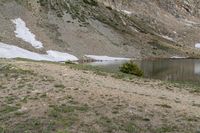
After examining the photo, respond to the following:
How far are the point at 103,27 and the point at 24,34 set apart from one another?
91.8ft

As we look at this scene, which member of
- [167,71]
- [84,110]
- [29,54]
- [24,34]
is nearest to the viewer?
[84,110]

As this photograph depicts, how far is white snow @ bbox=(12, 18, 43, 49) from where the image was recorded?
3223 inches

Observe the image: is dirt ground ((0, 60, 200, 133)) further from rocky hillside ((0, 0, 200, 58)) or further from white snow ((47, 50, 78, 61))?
rocky hillside ((0, 0, 200, 58))

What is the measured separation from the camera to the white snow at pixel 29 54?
221 ft

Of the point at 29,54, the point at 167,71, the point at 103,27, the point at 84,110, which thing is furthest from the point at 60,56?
the point at 84,110

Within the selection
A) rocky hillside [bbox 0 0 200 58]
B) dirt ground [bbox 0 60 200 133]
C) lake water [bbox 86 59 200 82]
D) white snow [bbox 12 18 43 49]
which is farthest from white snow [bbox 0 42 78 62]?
dirt ground [bbox 0 60 200 133]

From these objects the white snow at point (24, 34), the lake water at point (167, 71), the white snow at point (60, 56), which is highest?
the white snow at point (24, 34)

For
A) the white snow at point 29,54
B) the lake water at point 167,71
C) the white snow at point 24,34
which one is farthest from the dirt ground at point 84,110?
the white snow at point 24,34

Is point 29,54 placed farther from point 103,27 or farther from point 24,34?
point 103,27

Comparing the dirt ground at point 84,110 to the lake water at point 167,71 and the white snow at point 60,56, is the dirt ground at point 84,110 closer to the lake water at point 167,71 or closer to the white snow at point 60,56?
the lake water at point 167,71

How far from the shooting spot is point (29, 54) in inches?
2810

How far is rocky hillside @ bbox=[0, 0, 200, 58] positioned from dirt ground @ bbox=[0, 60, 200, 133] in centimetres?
5511

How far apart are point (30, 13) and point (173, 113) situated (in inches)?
3284

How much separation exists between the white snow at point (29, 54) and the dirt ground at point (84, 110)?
42.2 metres
